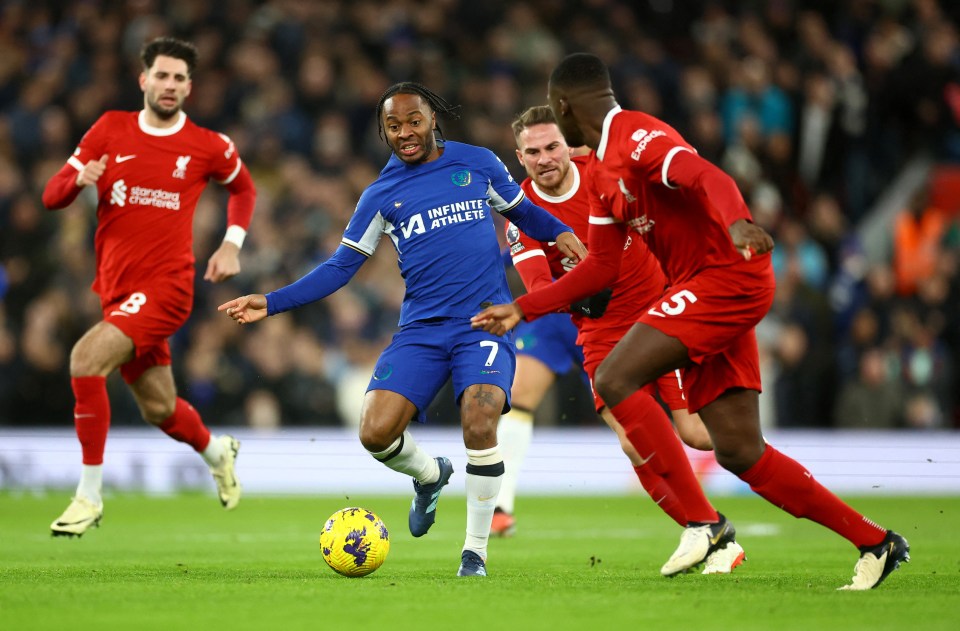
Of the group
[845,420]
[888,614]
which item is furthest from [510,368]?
[845,420]

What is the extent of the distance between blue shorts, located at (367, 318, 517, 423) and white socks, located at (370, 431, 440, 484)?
0.65 ft

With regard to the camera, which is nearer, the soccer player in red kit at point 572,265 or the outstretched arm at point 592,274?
the outstretched arm at point 592,274

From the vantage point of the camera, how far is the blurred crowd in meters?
15.5

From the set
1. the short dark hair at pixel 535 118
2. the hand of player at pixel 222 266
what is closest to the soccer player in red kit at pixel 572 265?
the short dark hair at pixel 535 118

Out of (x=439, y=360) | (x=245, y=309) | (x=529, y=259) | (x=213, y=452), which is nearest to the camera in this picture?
(x=245, y=309)

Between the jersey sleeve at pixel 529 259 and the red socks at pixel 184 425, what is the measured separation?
2.78 meters

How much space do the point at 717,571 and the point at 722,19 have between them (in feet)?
45.2

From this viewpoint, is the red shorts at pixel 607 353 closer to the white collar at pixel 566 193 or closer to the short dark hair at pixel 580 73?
the white collar at pixel 566 193

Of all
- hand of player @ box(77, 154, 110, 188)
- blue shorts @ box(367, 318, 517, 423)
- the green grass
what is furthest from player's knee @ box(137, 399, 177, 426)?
blue shorts @ box(367, 318, 517, 423)

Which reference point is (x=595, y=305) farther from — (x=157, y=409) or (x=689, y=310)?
(x=157, y=409)

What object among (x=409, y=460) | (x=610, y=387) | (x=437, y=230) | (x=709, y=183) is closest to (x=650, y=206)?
(x=709, y=183)

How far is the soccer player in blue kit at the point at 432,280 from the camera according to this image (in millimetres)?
7441

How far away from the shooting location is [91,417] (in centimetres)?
910

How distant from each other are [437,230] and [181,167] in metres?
2.57
